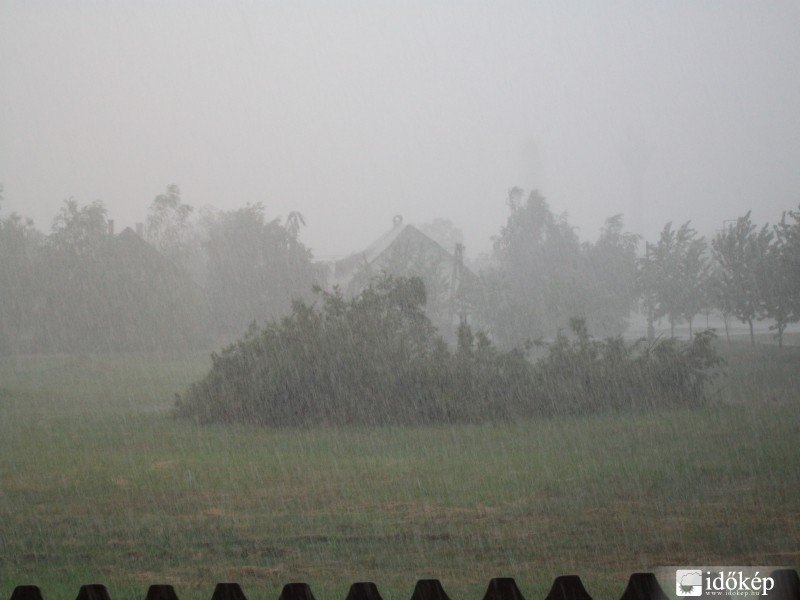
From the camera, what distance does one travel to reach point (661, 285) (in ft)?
71.2

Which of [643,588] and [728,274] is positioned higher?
[728,274]

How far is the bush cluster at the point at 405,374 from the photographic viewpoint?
14898mm

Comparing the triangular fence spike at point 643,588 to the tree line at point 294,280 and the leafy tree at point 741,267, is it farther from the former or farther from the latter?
the leafy tree at point 741,267

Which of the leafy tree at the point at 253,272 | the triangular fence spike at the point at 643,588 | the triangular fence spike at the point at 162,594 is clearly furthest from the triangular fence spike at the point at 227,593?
the leafy tree at the point at 253,272

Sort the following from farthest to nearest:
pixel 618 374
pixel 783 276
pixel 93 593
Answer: pixel 783 276
pixel 618 374
pixel 93 593

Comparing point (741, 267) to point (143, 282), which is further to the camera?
point (143, 282)

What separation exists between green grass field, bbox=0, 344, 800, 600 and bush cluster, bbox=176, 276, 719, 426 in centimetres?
62

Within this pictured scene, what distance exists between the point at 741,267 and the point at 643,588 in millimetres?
20336

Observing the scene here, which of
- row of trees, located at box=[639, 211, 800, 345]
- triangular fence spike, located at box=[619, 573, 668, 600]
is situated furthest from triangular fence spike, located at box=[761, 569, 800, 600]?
row of trees, located at box=[639, 211, 800, 345]

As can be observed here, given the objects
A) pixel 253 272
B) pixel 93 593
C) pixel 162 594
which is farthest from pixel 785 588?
pixel 253 272

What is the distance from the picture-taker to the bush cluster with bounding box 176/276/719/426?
48.9 feet

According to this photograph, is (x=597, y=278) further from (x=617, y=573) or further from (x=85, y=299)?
(x=617, y=573)

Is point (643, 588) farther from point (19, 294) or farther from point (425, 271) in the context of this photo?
point (19, 294)

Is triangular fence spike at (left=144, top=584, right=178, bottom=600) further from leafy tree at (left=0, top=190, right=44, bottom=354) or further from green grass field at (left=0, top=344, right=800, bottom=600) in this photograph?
leafy tree at (left=0, top=190, right=44, bottom=354)
